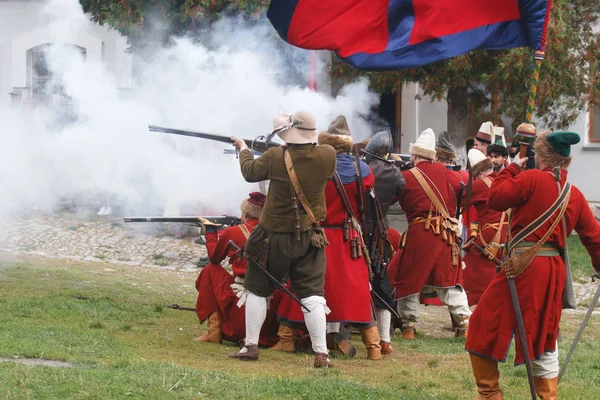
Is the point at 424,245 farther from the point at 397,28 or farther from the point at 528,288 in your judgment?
the point at 528,288

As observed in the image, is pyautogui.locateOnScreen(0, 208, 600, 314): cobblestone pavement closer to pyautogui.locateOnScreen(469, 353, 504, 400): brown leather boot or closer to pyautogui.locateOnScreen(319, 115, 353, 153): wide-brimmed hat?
pyautogui.locateOnScreen(319, 115, 353, 153): wide-brimmed hat

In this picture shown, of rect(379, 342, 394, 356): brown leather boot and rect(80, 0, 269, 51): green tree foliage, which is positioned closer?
rect(379, 342, 394, 356): brown leather boot

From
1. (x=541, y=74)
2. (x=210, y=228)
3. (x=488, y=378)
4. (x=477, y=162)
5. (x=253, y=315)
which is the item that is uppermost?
(x=541, y=74)

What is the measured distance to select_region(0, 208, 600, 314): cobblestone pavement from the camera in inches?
558

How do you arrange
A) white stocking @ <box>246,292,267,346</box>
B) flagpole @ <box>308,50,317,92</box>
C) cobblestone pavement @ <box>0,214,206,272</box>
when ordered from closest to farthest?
white stocking @ <box>246,292,267,346</box>
cobblestone pavement @ <box>0,214,206,272</box>
flagpole @ <box>308,50,317,92</box>

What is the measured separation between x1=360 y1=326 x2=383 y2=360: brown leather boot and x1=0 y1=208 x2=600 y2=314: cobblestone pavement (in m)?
5.87

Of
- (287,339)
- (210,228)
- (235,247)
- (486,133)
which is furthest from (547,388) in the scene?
(486,133)

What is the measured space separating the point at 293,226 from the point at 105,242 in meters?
8.86

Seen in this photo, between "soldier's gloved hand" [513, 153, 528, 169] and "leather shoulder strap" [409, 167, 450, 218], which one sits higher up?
"soldier's gloved hand" [513, 153, 528, 169]

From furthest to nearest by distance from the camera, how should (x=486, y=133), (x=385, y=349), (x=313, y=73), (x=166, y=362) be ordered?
(x=313, y=73) → (x=486, y=133) → (x=385, y=349) → (x=166, y=362)

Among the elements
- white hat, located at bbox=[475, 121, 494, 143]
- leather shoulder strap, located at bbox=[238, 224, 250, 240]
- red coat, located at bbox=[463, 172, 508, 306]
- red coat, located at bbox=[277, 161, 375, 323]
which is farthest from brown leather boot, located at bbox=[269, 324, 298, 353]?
white hat, located at bbox=[475, 121, 494, 143]

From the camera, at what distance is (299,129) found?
7.13 meters

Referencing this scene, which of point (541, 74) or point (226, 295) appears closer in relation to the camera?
point (226, 295)

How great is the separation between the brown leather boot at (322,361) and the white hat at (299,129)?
1618mm
